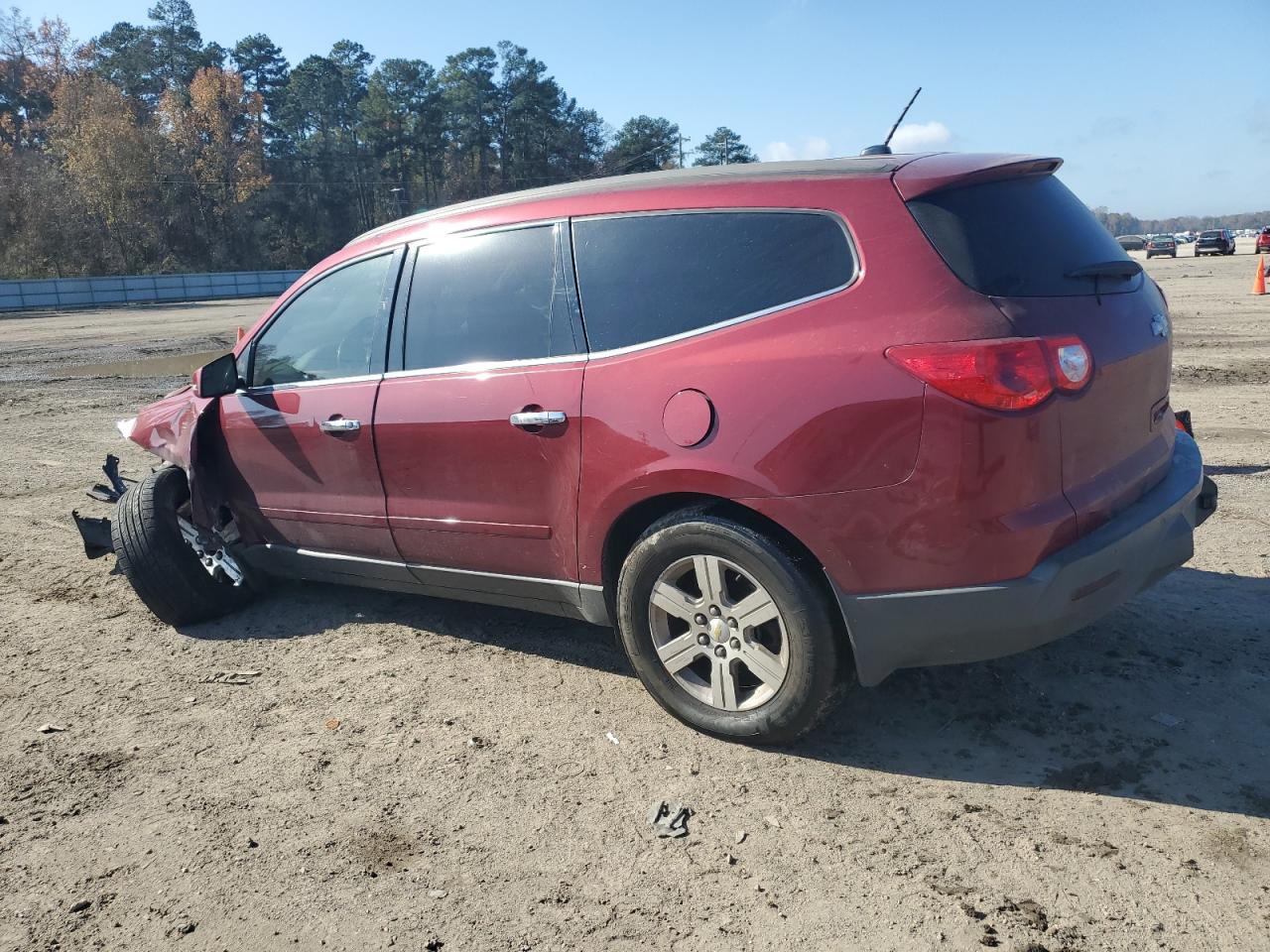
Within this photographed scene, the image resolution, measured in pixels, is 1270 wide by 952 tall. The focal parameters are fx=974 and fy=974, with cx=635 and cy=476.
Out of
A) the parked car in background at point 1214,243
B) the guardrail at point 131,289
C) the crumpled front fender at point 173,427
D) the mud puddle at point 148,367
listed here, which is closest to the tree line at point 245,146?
the guardrail at point 131,289

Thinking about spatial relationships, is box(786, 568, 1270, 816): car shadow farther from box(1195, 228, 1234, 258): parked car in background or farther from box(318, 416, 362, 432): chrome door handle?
box(1195, 228, 1234, 258): parked car in background

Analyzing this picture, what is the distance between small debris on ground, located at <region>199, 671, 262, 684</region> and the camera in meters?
4.23

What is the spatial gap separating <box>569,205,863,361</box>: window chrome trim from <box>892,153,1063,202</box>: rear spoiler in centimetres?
23

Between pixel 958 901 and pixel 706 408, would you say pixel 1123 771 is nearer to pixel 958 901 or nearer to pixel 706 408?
pixel 958 901

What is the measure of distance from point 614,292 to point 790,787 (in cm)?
180

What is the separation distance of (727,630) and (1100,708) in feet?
4.53

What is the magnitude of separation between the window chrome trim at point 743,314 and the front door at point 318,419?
3.73 ft

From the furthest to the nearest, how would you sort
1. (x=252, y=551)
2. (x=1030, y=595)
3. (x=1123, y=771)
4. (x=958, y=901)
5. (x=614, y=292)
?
(x=252, y=551) → (x=614, y=292) → (x=1123, y=771) → (x=1030, y=595) → (x=958, y=901)

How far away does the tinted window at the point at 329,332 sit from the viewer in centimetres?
429

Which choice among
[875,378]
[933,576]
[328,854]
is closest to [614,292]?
[875,378]

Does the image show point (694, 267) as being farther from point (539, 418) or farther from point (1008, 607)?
point (1008, 607)

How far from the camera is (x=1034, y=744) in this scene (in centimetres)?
324

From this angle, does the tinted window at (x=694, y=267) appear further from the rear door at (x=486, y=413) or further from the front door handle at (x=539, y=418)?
the front door handle at (x=539, y=418)

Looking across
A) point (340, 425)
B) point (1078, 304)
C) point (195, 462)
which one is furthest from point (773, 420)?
point (195, 462)
